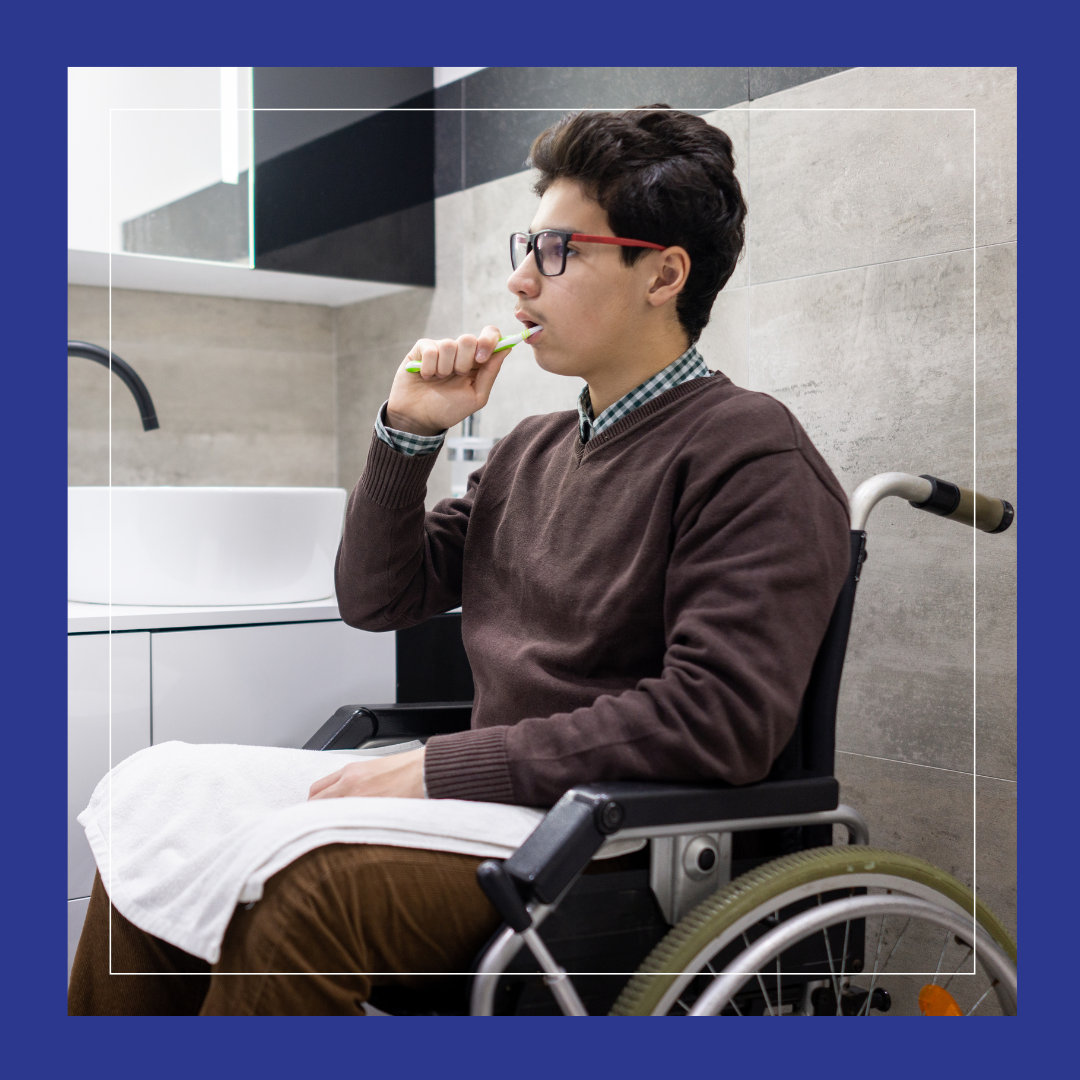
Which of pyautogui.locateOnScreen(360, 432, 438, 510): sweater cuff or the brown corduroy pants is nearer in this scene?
the brown corduroy pants

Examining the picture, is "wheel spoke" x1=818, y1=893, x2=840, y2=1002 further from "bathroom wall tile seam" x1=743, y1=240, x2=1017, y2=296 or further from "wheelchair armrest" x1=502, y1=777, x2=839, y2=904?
"bathroom wall tile seam" x1=743, y1=240, x2=1017, y2=296

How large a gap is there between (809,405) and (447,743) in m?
0.53

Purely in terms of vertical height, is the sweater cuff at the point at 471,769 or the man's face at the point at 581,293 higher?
the man's face at the point at 581,293

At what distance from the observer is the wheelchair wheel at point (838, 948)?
0.78 metres

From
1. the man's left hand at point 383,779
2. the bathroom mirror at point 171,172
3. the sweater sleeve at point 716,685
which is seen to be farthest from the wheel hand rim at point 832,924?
the bathroom mirror at point 171,172

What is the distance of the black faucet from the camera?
1.51 m

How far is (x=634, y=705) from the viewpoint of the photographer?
789 mm

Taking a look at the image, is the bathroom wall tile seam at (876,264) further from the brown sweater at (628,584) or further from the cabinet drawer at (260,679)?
the cabinet drawer at (260,679)

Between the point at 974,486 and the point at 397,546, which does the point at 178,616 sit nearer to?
the point at 397,546

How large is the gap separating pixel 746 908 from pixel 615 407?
1.52 feet

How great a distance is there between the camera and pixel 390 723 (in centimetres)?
118

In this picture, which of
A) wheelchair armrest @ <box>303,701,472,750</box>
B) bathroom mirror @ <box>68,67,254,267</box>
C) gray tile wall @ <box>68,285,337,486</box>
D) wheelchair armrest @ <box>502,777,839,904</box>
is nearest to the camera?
wheelchair armrest @ <box>502,777,839,904</box>

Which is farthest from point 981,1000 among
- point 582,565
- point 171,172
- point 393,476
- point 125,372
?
point 171,172

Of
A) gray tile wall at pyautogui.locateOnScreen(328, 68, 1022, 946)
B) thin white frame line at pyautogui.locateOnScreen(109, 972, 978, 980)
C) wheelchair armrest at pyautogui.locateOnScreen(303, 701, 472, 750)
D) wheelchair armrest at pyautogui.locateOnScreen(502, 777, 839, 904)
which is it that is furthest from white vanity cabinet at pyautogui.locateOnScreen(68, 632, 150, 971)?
gray tile wall at pyautogui.locateOnScreen(328, 68, 1022, 946)
